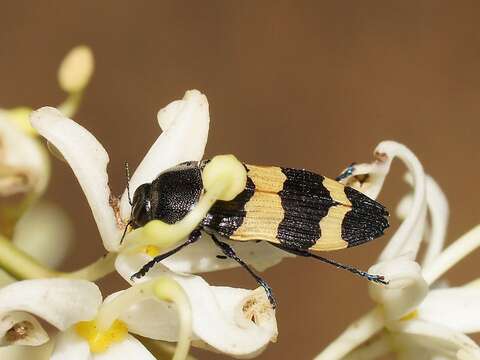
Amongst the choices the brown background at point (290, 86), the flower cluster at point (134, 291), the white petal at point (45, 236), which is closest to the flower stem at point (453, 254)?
the flower cluster at point (134, 291)

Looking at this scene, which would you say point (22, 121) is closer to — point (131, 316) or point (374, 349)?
point (131, 316)

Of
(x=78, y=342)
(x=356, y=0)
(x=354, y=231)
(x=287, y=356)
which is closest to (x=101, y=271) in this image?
(x=78, y=342)

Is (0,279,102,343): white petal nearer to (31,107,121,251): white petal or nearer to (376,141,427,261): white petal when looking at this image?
(31,107,121,251): white petal

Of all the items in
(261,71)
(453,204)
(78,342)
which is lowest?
(453,204)

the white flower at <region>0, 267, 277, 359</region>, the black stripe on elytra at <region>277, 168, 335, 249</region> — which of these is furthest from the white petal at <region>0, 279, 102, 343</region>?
the black stripe on elytra at <region>277, 168, 335, 249</region>

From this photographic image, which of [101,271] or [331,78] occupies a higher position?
[101,271]

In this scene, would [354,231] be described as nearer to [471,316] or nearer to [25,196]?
[471,316]
